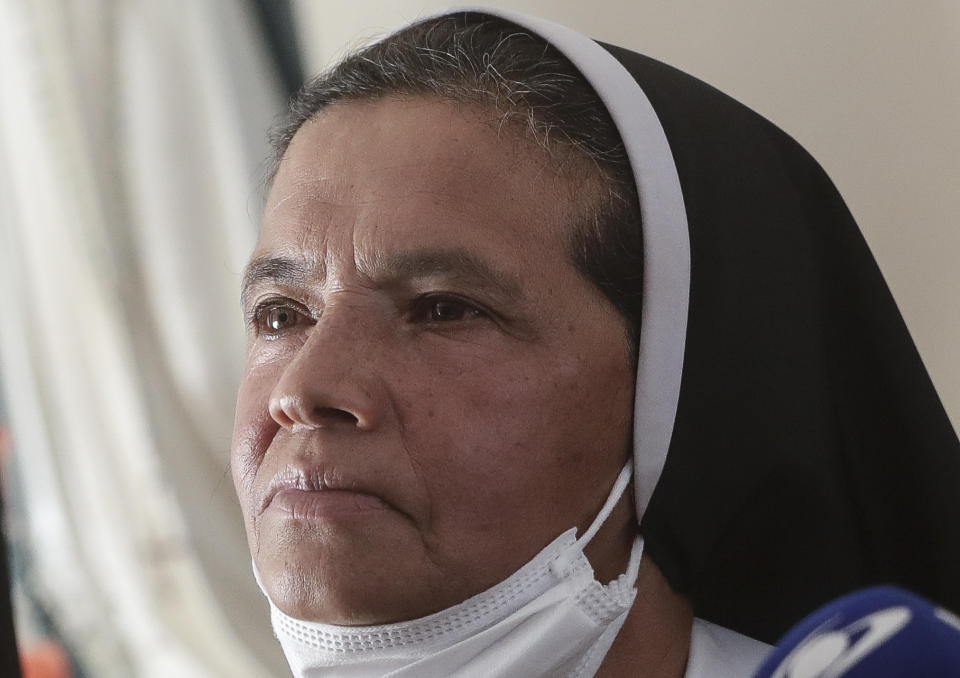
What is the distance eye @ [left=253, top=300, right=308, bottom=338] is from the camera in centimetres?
171

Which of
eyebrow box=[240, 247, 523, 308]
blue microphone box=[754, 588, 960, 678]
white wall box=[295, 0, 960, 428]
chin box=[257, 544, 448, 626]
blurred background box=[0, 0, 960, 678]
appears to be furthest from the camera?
blurred background box=[0, 0, 960, 678]

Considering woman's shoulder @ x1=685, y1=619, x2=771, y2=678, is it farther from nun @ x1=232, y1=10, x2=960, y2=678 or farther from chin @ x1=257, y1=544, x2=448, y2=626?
chin @ x1=257, y1=544, x2=448, y2=626

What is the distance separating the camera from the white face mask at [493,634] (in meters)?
1.48

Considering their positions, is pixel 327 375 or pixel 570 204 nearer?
pixel 327 375

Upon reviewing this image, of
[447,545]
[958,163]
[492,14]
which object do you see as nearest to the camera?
[447,545]

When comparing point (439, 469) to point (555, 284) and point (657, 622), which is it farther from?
point (657, 622)

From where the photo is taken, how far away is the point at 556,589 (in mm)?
1520

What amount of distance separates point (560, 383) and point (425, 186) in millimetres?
334

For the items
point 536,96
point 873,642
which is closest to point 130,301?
point 536,96

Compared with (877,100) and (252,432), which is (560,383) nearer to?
(252,432)

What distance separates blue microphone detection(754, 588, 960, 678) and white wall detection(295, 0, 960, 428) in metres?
1.37

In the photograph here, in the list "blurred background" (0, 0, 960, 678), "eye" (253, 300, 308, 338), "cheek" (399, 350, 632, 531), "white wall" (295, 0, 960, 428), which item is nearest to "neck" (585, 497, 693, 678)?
"cheek" (399, 350, 632, 531)

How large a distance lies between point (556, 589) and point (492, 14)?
0.94 meters

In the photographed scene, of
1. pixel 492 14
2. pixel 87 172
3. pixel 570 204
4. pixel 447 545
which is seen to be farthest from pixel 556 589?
pixel 87 172
